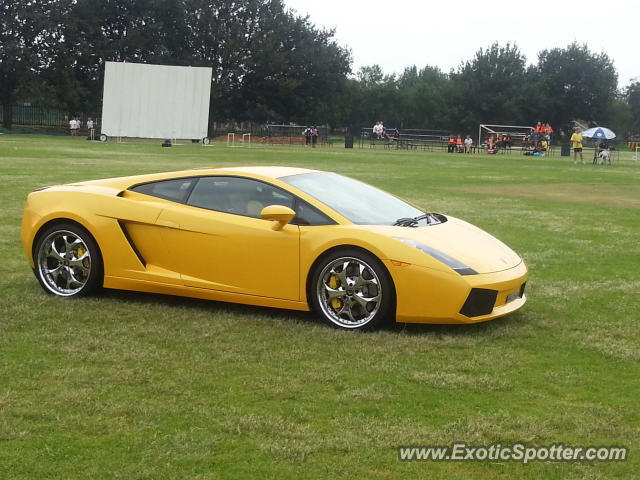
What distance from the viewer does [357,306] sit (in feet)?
21.8

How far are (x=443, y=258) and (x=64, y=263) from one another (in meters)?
3.31

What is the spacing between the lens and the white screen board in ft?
164

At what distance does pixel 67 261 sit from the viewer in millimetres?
7652

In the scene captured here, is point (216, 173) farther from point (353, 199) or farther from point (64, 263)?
point (64, 263)

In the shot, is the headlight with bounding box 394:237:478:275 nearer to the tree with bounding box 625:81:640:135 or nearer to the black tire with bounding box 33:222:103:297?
the black tire with bounding box 33:222:103:297

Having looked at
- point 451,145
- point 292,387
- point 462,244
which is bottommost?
point 292,387

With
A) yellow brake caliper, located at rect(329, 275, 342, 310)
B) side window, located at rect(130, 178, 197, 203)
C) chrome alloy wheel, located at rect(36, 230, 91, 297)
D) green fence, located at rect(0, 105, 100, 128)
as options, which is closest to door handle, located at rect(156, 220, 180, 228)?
side window, located at rect(130, 178, 197, 203)

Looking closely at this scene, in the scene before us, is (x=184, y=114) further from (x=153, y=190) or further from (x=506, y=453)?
(x=506, y=453)

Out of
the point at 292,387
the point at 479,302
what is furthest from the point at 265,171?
the point at 292,387

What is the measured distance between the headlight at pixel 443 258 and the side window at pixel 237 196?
107 centimetres

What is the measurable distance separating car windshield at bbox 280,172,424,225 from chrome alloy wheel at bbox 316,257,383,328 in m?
0.44

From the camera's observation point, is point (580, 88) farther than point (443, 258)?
Yes

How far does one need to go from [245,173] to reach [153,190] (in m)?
0.84

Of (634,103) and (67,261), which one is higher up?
(634,103)
